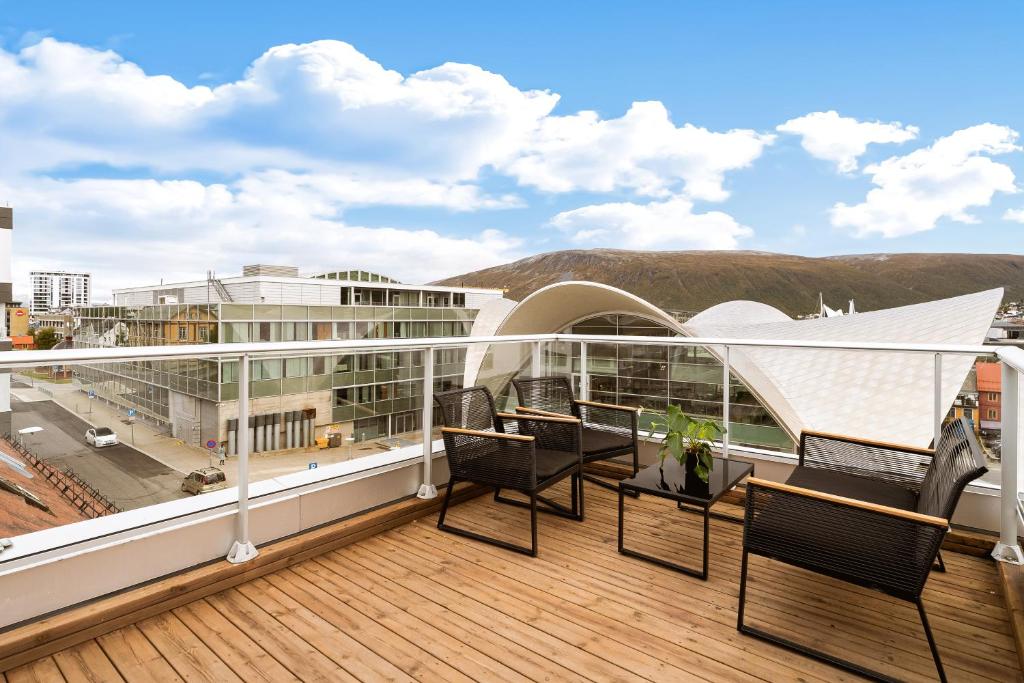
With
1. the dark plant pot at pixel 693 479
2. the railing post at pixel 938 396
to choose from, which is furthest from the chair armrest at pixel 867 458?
the dark plant pot at pixel 693 479

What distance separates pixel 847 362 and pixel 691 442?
51.9 feet

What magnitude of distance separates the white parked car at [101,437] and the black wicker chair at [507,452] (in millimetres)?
1518

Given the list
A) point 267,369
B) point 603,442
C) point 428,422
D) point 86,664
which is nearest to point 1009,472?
point 603,442

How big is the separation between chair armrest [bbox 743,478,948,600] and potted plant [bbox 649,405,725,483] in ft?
1.80

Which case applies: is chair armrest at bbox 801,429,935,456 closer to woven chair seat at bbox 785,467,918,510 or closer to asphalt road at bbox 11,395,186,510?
woven chair seat at bbox 785,467,918,510

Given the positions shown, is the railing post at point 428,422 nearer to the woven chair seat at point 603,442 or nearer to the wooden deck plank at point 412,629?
the wooden deck plank at point 412,629

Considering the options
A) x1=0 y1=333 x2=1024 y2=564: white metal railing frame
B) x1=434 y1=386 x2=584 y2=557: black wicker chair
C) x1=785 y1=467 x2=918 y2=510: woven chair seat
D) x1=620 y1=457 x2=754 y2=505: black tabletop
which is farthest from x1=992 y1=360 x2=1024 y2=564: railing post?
x1=434 y1=386 x2=584 y2=557: black wicker chair

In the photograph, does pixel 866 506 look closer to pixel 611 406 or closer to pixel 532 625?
pixel 532 625

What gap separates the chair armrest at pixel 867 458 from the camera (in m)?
2.78

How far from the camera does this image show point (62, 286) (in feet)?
151

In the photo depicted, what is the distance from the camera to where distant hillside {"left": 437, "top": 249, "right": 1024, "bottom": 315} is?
320 ft

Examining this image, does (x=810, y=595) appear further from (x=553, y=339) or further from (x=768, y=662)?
(x=553, y=339)

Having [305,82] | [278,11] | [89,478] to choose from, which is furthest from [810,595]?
[305,82]

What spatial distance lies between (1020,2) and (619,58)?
1006 centimetres
